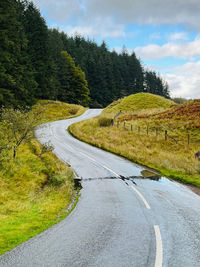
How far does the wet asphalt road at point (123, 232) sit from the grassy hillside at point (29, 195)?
60cm

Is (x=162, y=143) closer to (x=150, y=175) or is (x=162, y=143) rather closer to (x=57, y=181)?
(x=150, y=175)

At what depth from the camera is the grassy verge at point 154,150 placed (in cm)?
1433

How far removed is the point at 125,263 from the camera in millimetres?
4625

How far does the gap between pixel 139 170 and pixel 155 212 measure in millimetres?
A: 6975

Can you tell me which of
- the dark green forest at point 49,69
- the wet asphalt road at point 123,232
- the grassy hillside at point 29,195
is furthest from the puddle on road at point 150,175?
the dark green forest at point 49,69

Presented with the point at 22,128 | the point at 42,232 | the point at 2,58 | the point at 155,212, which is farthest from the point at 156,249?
the point at 2,58

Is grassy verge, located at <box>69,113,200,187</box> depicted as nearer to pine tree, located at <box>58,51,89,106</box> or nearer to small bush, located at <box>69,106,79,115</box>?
small bush, located at <box>69,106,79,115</box>

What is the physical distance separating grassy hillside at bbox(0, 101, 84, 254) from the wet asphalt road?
600 millimetres

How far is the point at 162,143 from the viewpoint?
23219 mm

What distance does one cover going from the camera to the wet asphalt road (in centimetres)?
478

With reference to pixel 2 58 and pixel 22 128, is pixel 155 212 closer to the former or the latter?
pixel 22 128

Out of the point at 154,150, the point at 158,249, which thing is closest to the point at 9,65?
the point at 154,150

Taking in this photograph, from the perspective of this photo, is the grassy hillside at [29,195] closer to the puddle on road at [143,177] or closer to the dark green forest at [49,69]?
the puddle on road at [143,177]

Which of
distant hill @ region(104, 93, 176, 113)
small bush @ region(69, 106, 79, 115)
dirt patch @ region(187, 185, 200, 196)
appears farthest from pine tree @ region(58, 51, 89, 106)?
dirt patch @ region(187, 185, 200, 196)
